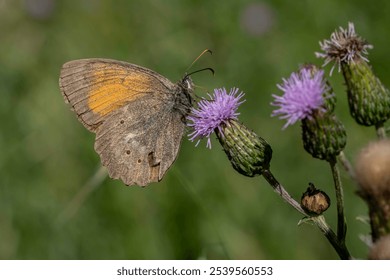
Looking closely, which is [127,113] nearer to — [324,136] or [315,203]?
[324,136]

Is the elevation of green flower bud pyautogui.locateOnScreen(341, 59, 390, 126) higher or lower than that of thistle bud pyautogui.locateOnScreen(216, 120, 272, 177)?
higher

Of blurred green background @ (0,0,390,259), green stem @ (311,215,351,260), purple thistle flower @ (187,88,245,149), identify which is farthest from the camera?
blurred green background @ (0,0,390,259)

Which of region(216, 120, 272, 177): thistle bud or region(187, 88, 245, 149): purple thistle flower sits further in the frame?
region(187, 88, 245, 149): purple thistle flower

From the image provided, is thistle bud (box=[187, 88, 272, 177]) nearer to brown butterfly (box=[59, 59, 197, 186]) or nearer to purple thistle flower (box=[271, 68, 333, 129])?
purple thistle flower (box=[271, 68, 333, 129])

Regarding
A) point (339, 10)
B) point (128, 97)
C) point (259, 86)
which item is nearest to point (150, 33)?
point (259, 86)

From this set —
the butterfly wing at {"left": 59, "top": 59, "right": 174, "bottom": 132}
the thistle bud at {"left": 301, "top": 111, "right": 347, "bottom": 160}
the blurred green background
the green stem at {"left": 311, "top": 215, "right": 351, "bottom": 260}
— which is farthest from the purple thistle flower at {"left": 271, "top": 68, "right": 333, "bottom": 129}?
the butterfly wing at {"left": 59, "top": 59, "right": 174, "bottom": 132}

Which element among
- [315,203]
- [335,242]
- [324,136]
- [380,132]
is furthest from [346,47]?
[335,242]

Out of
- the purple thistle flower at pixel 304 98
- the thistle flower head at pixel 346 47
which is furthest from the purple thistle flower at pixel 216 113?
the thistle flower head at pixel 346 47
